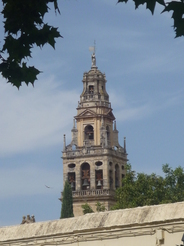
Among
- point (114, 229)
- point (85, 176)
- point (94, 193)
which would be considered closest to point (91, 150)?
point (85, 176)

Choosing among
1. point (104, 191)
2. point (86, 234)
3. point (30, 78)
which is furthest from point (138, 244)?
point (104, 191)

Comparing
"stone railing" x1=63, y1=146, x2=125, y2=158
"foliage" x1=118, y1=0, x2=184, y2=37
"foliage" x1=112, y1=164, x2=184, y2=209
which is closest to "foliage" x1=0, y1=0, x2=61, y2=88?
"foliage" x1=118, y1=0, x2=184, y2=37

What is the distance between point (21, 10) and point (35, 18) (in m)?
0.21

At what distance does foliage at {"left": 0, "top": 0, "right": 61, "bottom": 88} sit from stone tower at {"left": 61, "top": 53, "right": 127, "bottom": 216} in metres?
77.2

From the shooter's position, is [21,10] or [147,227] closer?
[21,10]

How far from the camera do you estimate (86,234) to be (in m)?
23.6

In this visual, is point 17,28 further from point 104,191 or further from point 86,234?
point 104,191

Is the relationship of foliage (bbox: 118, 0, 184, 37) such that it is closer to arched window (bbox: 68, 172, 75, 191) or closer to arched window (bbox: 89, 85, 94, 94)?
arched window (bbox: 68, 172, 75, 191)

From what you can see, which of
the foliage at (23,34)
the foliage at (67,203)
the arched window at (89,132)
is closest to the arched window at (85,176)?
the arched window at (89,132)

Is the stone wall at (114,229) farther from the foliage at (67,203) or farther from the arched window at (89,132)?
the arched window at (89,132)

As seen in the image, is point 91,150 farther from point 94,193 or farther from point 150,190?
point 150,190

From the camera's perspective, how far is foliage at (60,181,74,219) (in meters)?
75.3

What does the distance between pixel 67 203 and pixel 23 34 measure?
69.5 metres

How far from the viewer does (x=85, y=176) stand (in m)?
88.6
